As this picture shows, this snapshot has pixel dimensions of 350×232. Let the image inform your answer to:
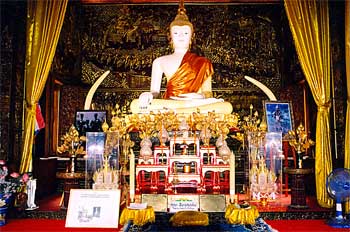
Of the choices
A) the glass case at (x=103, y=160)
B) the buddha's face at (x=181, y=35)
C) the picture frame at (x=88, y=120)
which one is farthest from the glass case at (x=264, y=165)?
the picture frame at (x=88, y=120)

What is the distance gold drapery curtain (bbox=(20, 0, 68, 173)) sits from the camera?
520 cm

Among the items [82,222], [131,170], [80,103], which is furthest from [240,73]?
[82,222]

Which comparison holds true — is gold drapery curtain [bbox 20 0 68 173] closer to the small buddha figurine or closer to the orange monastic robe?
the small buddha figurine

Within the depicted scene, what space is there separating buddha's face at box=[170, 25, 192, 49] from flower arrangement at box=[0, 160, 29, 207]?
3.49 metres

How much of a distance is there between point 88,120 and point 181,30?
8.02ft

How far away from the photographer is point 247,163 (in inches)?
206

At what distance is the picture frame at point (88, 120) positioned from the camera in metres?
7.43

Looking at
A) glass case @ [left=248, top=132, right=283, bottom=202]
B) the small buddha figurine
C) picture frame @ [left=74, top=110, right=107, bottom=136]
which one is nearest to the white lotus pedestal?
glass case @ [left=248, top=132, right=283, bottom=202]

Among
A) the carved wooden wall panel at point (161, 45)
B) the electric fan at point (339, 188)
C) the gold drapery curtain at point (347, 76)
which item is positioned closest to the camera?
the electric fan at point (339, 188)

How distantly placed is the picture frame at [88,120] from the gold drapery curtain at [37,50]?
2176mm

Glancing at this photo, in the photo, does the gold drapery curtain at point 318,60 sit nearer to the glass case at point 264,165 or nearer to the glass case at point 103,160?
the glass case at point 264,165

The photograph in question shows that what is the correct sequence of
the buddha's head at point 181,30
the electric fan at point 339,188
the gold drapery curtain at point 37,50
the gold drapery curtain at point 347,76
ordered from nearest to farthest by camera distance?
the electric fan at point 339,188 → the gold drapery curtain at point 347,76 → the gold drapery curtain at point 37,50 → the buddha's head at point 181,30

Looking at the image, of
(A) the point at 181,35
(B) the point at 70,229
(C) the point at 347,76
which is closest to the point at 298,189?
(C) the point at 347,76

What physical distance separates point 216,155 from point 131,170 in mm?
1288
